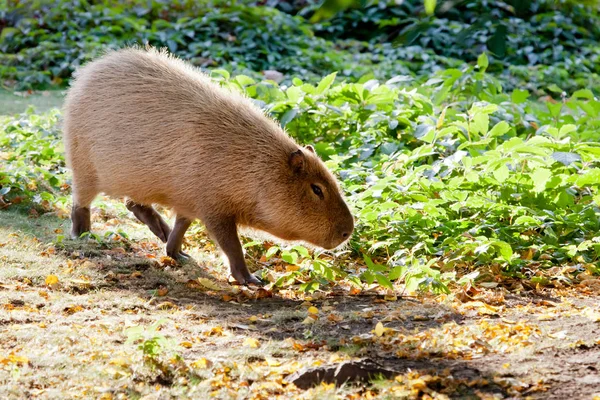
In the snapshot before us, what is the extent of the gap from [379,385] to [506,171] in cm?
263

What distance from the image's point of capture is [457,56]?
44.4 feet

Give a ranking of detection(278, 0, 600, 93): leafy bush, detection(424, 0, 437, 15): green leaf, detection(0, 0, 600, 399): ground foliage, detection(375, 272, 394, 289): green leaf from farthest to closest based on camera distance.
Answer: detection(278, 0, 600, 93): leafy bush
detection(375, 272, 394, 289): green leaf
detection(0, 0, 600, 399): ground foliage
detection(424, 0, 437, 15): green leaf

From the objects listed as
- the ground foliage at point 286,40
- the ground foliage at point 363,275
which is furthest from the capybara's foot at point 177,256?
the ground foliage at point 286,40

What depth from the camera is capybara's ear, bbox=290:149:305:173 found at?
17.3 feet

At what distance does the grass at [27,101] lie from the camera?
34.0ft

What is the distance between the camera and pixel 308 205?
5.32m

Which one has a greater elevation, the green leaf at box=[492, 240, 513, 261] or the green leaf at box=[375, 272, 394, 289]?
the green leaf at box=[492, 240, 513, 261]

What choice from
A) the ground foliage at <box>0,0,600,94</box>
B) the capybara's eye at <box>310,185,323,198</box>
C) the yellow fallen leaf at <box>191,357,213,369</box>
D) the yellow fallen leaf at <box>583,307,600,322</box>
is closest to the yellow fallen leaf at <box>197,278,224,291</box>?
the capybara's eye at <box>310,185,323,198</box>

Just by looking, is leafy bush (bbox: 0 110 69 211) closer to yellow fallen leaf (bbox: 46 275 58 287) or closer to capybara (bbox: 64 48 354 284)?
capybara (bbox: 64 48 354 284)

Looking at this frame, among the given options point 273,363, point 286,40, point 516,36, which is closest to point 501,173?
point 273,363

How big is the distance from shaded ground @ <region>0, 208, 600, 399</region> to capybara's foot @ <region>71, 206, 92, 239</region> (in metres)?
0.34

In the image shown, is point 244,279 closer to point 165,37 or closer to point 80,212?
point 80,212

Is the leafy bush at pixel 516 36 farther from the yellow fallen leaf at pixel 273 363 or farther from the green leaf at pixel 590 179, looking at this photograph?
the yellow fallen leaf at pixel 273 363

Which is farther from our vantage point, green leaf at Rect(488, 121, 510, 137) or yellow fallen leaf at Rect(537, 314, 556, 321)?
green leaf at Rect(488, 121, 510, 137)
